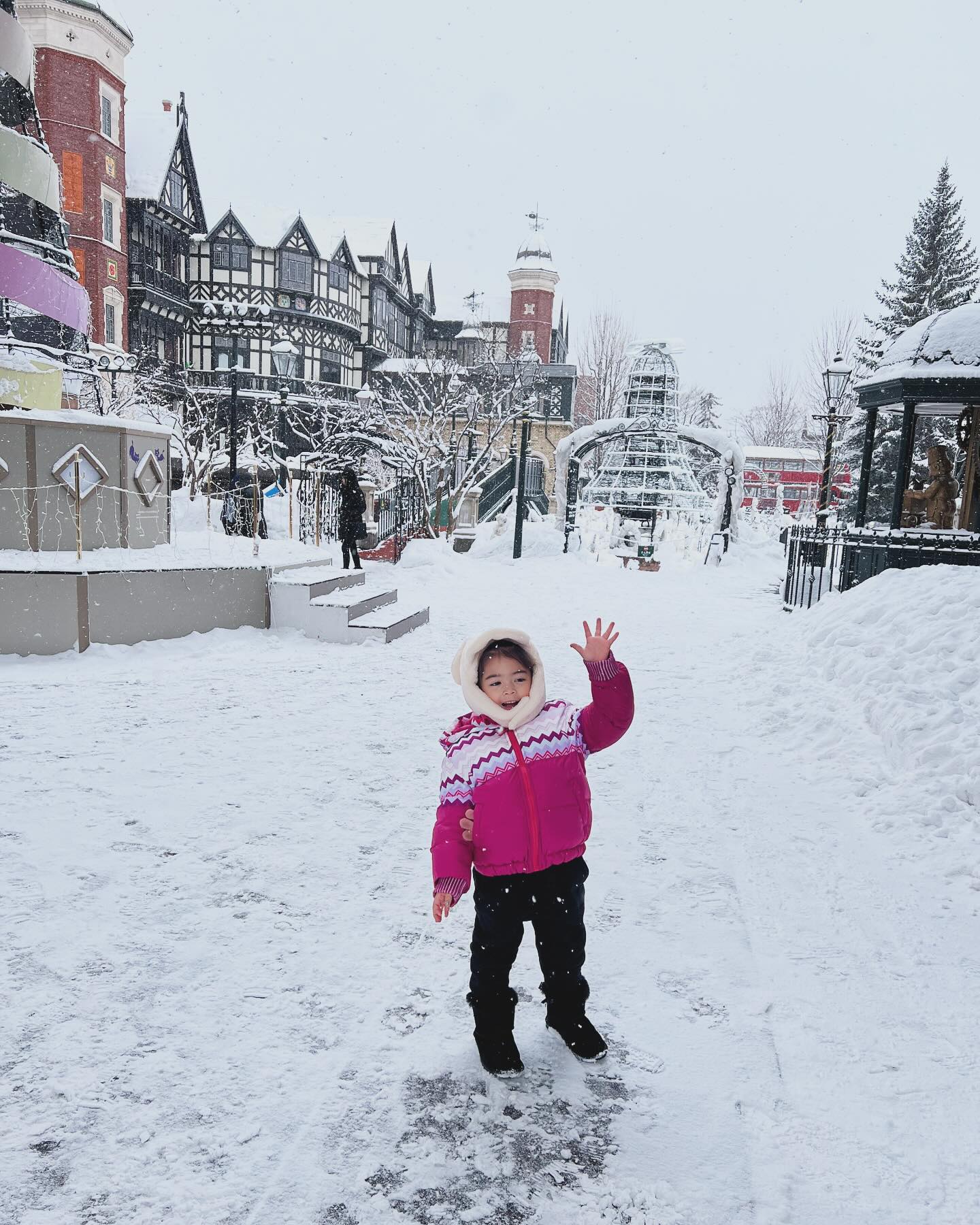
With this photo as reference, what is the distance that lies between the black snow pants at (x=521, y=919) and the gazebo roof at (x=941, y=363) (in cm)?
1163

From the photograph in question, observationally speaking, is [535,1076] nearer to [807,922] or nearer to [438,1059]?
[438,1059]

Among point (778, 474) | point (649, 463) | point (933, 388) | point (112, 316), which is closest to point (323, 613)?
point (933, 388)

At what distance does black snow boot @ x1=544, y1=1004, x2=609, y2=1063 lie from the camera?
267cm

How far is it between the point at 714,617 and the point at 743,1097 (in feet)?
35.3

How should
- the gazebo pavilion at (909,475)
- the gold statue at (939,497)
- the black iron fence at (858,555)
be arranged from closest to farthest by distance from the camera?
1. the black iron fence at (858,555)
2. the gazebo pavilion at (909,475)
3. the gold statue at (939,497)

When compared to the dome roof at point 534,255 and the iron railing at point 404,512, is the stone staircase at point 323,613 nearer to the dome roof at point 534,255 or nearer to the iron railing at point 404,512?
the iron railing at point 404,512

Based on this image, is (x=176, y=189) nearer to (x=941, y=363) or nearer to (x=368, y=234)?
(x=368, y=234)

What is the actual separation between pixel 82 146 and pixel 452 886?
40.6 meters

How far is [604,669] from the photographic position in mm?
2559

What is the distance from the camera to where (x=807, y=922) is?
3.63m

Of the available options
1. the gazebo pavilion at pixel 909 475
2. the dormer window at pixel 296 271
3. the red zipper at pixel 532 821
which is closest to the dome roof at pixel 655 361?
the gazebo pavilion at pixel 909 475

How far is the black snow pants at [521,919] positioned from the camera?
251cm

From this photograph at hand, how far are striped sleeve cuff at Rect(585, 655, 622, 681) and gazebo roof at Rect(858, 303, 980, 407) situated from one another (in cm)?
1134

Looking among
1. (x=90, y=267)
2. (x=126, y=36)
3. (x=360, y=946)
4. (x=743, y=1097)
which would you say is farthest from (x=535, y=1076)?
(x=126, y=36)
